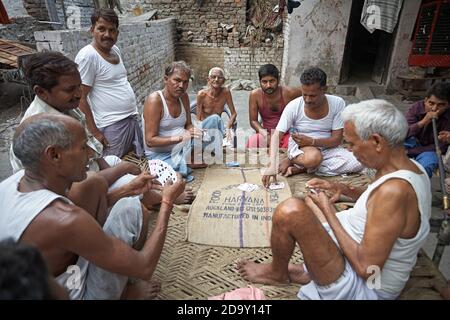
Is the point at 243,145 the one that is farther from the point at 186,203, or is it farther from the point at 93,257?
the point at 93,257

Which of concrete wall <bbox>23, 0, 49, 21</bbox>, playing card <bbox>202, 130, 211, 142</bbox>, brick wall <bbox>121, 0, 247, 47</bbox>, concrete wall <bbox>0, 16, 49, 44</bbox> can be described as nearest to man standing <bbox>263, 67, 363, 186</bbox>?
playing card <bbox>202, 130, 211, 142</bbox>

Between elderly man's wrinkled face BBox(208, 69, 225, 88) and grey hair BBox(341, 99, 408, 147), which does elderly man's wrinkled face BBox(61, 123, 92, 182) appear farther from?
elderly man's wrinkled face BBox(208, 69, 225, 88)

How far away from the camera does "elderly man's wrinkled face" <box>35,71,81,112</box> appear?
203 cm

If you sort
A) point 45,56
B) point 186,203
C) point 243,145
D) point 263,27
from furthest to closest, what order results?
point 263,27 < point 243,145 < point 186,203 < point 45,56

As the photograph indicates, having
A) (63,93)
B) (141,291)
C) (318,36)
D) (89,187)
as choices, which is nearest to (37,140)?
(89,187)

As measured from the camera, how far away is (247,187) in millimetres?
3111

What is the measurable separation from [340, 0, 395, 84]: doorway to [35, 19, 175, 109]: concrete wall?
15.7 feet

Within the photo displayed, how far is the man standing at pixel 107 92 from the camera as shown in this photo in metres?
3.10

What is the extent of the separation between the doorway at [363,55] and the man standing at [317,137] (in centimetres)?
475

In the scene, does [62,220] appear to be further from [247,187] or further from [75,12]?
[75,12]
